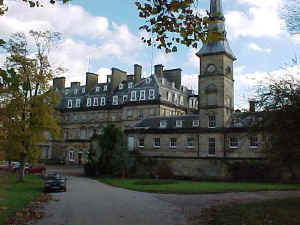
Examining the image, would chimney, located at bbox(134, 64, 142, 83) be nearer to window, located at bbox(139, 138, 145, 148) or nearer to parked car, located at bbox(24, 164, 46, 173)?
window, located at bbox(139, 138, 145, 148)

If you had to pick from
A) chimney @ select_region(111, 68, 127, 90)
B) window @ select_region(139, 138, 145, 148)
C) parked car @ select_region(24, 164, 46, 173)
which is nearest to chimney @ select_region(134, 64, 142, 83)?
chimney @ select_region(111, 68, 127, 90)

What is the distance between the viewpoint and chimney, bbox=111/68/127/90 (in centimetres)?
6956

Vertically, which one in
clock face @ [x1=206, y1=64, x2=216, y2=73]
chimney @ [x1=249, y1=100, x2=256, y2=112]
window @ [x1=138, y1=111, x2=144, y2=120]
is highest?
clock face @ [x1=206, y1=64, x2=216, y2=73]

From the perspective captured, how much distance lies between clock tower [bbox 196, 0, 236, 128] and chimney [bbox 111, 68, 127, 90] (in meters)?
28.0

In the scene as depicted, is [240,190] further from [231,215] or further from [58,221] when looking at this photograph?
[58,221]

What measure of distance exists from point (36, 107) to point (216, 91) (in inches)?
936

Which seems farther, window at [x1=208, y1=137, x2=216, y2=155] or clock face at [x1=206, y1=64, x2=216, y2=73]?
clock face at [x1=206, y1=64, x2=216, y2=73]

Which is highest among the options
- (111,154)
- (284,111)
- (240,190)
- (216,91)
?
(216,91)

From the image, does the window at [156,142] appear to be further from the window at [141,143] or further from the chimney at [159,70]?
the chimney at [159,70]

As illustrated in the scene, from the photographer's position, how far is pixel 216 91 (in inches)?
1745

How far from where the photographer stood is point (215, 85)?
44375mm

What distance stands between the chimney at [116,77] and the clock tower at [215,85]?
28.0 metres

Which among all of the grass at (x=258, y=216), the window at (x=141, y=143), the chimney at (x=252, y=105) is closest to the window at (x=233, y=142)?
the window at (x=141, y=143)

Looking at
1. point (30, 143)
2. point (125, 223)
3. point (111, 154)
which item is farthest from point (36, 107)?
point (125, 223)
